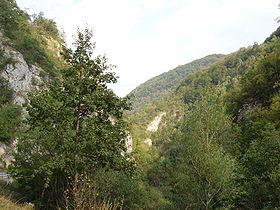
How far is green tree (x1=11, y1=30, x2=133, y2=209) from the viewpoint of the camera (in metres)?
11.0

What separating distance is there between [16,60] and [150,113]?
457ft

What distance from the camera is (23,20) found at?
242 ft

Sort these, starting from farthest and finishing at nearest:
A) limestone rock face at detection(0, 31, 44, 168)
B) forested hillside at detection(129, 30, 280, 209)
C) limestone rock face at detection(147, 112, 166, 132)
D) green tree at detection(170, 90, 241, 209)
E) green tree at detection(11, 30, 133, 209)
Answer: limestone rock face at detection(147, 112, 166, 132) < limestone rock face at detection(0, 31, 44, 168) < green tree at detection(170, 90, 241, 209) < forested hillside at detection(129, 30, 280, 209) < green tree at detection(11, 30, 133, 209)

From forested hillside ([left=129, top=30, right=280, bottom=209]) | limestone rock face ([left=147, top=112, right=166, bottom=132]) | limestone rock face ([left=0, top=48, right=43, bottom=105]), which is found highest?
limestone rock face ([left=0, top=48, right=43, bottom=105])

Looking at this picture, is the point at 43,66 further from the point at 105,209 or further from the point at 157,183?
the point at 105,209

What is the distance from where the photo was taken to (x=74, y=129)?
39.8 ft

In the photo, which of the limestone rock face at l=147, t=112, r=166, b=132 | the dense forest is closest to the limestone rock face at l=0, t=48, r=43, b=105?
the dense forest

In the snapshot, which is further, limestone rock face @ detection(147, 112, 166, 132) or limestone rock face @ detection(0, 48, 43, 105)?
limestone rock face @ detection(147, 112, 166, 132)

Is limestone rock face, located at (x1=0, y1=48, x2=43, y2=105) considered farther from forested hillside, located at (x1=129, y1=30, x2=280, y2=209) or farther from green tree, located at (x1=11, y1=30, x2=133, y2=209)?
green tree, located at (x1=11, y1=30, x2=133, y2=209)

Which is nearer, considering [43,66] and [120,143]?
[120,143]

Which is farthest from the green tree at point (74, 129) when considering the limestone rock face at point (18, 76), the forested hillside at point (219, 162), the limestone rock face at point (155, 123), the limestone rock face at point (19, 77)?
the limestone rock face at point (155, 123)

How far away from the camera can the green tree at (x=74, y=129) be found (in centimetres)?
1099

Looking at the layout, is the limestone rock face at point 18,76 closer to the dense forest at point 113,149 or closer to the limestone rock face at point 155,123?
the dense forest at point 113,149

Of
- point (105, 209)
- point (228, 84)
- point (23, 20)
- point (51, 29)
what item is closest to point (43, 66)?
point (23, 20)
